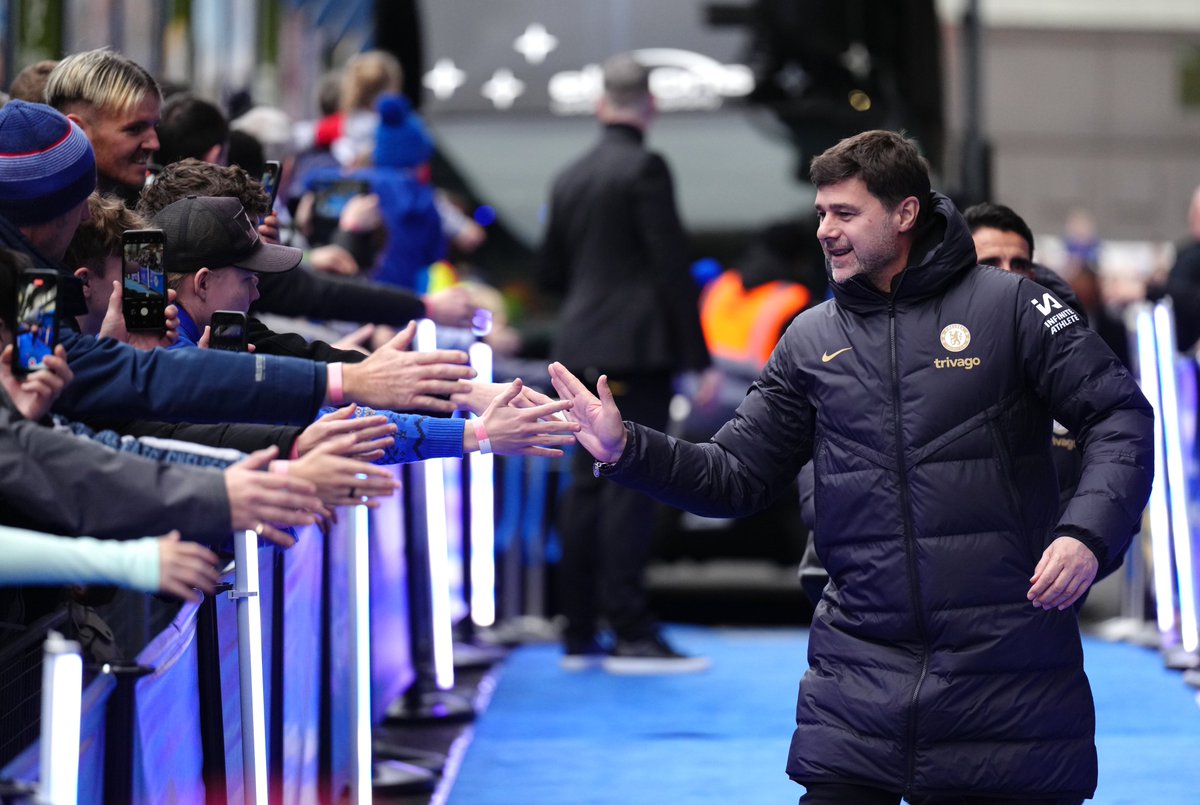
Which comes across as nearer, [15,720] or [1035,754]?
[15,720]

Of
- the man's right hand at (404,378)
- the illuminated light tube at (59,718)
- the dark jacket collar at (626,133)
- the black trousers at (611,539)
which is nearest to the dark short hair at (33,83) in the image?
the man's right hand at (404,378)

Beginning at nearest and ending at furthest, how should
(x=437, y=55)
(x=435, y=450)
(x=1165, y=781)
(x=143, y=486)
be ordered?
(x=143, y=486) → (x=435, y=450) → (x=1165, y=781) → (x=437, y=55)

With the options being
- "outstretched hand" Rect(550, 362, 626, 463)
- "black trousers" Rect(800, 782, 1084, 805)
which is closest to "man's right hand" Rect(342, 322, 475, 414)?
"outstretched hand" Rect(550, 362, 626, 463)

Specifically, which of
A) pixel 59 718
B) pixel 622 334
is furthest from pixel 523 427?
pixel 622 334

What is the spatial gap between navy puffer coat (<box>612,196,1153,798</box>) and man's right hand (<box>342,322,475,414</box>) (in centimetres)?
89

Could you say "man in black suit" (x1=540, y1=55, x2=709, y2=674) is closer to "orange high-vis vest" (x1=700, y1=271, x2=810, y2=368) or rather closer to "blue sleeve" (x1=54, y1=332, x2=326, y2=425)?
"orange high-vis vest" (x1=700, y1=271, x2=810, y2=368)

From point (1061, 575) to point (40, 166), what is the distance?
2260mm

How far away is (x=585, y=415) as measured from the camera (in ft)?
15.4

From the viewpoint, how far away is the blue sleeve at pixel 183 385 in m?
4.22

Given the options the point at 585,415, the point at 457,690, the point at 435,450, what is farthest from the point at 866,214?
the point at 457,690

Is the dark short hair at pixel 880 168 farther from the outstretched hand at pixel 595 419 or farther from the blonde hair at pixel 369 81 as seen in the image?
the blonde hair at pixel 369 81

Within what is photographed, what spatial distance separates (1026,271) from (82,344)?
110 inches

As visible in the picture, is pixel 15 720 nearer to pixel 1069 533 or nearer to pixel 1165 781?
pixel 1069 533

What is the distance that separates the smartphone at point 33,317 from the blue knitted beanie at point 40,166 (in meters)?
0.60
